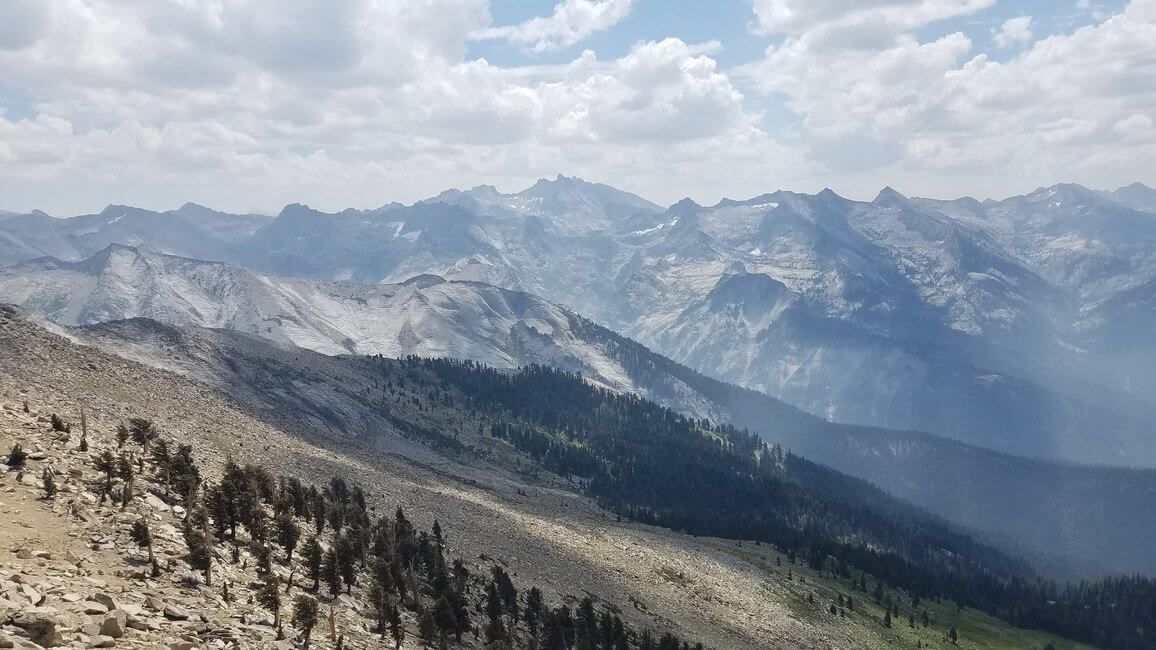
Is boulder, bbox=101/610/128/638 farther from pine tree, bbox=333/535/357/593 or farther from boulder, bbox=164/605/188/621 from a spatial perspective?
pine tree, bbox=333/535/357/593

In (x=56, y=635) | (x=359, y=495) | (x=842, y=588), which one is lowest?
(x=842, y=588)

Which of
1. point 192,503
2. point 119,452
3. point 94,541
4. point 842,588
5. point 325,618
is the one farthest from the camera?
point 842,588

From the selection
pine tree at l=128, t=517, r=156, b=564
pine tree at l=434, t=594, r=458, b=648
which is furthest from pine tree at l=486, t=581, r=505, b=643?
pine tree at l=128, t=517, r=156, b=564

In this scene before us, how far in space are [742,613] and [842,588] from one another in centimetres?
7231

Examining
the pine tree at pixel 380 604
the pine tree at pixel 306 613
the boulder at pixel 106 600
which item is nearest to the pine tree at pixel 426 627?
the pine tree at pixel 380 604

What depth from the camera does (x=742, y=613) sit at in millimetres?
98000

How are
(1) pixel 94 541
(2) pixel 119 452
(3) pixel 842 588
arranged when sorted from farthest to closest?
(3) pixel 842 588
(2) pixel 119 452
(1) pixel 94 541

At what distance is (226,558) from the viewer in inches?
1481

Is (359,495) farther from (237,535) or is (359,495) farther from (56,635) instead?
(56,635)

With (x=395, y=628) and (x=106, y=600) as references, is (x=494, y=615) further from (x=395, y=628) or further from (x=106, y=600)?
(x=106, y=600)

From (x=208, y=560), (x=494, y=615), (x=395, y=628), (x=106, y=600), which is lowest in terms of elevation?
(x=494, y=615)

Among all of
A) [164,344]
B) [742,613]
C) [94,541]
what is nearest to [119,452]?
[94,541]

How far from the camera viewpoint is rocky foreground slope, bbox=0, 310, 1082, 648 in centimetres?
2728

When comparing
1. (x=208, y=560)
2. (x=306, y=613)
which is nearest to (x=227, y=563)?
(x=208, y=560)
